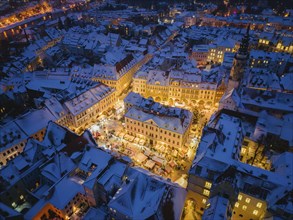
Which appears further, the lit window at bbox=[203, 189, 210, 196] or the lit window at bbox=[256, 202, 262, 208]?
the lit window at bbox=[203, 189, 210, 196]

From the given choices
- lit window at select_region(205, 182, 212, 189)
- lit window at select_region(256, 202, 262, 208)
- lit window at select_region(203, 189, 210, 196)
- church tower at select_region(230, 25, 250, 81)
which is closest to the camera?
lit window at select_region(256, 202, 262, 208)

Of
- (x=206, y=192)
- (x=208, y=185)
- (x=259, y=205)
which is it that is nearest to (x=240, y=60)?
(x=208, y=185)

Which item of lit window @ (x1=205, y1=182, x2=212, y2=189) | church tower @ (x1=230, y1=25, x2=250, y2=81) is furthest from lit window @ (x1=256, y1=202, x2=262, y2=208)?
church tower @ (x1=230, y1=25, x2=250, y2=81)

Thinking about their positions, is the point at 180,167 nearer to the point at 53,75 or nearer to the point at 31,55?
the point at 53,75

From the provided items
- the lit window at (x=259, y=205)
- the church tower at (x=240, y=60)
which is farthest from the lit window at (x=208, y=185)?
the church tower at (x=240, y=60)

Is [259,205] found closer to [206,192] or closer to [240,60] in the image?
[206,192]

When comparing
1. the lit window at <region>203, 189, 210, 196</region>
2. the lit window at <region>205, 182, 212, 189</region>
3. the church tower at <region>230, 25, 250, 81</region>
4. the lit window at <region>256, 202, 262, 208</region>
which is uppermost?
the church tower at <region>230, 25, 250, 81</region>

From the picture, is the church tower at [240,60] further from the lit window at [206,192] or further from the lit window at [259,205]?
the lit window at [259,205]

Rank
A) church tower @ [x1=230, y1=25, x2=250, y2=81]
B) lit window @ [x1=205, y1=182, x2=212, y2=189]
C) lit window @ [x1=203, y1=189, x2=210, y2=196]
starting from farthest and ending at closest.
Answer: church tower @ [x1=230, y1=25, x2=250, y2=81] < lit window @ [x1=203, y1=189, x2=210, y2=196] < lit window @ [x1=205, y1=182, x2=212, y2=189]

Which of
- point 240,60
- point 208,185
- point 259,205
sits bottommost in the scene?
point 259,205

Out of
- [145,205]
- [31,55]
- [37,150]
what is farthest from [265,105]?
[31,55]

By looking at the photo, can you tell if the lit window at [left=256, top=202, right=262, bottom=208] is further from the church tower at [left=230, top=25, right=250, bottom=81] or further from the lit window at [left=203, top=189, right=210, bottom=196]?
the church tower at [left=230, top=25, right=250, bottom=81]
